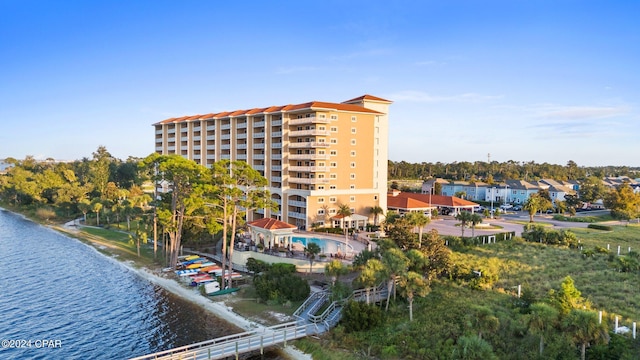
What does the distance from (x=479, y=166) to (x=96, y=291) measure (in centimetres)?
15401

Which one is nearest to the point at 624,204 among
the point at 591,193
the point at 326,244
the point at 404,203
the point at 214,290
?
the point at 591,193

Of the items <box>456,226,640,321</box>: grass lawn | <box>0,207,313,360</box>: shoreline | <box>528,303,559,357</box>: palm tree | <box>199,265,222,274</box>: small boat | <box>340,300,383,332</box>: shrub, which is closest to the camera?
<box>528,303,559,357</box>: palm tree

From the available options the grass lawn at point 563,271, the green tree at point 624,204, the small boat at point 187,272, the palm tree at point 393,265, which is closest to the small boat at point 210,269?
the small boat at point 187,272

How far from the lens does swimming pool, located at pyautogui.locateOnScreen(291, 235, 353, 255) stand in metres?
46.9

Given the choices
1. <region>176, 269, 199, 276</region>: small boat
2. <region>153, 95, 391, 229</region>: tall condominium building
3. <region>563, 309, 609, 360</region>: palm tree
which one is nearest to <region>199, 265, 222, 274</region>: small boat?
<region>176, 269, 199, 276</region>: small boat

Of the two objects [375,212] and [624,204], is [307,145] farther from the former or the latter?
[624,204]

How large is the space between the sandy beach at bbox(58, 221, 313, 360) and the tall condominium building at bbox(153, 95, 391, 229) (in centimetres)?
2256

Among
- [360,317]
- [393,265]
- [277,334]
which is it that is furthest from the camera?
[393,265]

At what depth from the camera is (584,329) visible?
68.5ft

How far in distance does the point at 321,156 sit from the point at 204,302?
2994cm

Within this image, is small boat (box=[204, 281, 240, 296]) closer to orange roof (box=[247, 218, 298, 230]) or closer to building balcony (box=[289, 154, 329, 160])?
orange roof (box=[247, 218, 298, 230])

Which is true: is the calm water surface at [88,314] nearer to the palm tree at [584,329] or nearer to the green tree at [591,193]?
the palm tree at [584,329]

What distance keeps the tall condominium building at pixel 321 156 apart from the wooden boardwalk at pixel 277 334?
28.2m

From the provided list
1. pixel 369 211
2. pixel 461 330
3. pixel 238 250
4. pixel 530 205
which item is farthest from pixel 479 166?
pixel 461 330
